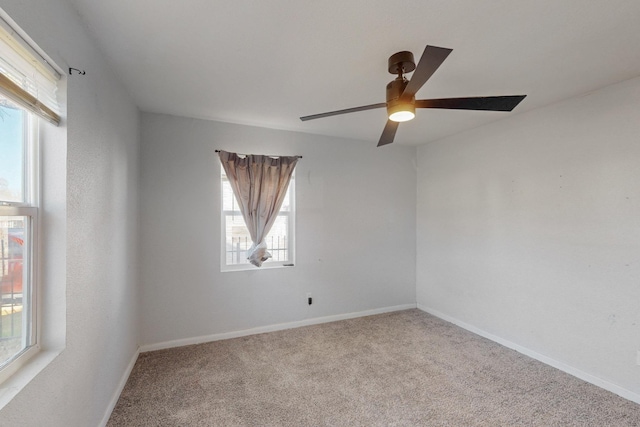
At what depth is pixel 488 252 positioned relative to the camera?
11.1 feet

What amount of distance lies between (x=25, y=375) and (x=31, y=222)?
63 centimetres

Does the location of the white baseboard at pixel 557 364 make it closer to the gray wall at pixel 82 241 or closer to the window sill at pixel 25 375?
the gray wall at pixel 82 241

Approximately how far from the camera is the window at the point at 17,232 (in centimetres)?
115

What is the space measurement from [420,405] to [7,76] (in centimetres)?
291

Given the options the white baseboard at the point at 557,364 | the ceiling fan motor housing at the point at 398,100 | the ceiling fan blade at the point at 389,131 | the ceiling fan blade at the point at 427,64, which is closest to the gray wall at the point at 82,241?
the ceiling fan blade at the point at 427,64

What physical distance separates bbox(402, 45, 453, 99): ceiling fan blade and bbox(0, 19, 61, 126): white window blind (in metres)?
1.59

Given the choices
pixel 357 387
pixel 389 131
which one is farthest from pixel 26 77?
pixel 357 387

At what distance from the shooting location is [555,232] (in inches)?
108

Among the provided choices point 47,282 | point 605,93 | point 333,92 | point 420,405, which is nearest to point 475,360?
point 420,405

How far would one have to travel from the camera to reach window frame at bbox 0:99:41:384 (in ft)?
4.20

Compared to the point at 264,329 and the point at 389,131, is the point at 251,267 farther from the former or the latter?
the point at 389,131

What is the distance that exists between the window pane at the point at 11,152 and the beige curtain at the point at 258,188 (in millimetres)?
2016

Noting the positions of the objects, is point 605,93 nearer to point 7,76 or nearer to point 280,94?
point 280,94

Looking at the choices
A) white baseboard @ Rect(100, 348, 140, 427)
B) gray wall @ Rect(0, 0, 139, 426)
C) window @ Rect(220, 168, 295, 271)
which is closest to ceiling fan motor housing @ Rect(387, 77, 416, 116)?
gray wall @ Rect(0, 0, 139, 426)
